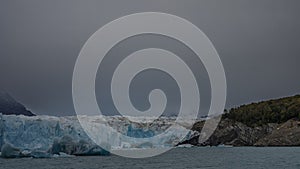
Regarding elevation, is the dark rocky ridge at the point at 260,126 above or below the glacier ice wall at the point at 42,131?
above

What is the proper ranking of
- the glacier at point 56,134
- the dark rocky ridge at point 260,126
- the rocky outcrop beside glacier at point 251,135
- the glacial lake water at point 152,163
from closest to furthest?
the glacial lake water at point 152,163 → the glacier at point 56,134 → the rocky outcrop beside glacier at point 251,135 → the dark rocky ridge at point 260,126

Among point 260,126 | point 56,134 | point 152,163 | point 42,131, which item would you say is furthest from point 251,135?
point 152,163

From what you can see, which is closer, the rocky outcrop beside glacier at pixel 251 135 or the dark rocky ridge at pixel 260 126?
the rocky outcrop beside glacier at pixel 251 135

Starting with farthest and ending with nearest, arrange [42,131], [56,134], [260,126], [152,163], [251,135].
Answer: [260,126] → [251,135] → [56,134] → [42,131] → [152,163]

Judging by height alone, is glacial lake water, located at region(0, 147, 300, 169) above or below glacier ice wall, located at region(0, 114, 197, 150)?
below

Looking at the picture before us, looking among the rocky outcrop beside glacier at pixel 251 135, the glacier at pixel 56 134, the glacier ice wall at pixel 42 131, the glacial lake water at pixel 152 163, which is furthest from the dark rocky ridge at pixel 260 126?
the glacial lake water at pixel 152 163

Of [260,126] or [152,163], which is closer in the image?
[152,163]

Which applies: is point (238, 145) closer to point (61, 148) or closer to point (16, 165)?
point (61, 148)

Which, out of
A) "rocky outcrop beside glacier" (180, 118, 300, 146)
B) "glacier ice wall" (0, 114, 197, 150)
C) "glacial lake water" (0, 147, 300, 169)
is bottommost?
"glacial lake water" (0, 147, 300, 169)

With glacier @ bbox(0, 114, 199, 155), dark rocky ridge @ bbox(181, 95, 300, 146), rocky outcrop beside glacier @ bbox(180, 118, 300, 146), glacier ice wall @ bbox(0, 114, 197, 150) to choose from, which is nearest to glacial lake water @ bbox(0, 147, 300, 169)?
glacier @ bbox(0, 114, 199, 155)

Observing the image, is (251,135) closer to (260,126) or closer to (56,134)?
(260,126)

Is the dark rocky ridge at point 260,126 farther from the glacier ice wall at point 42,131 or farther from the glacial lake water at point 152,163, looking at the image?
the glacial lake water at point 152,163

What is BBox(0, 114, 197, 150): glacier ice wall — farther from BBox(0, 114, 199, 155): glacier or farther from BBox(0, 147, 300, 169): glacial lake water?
BBox(0, 147, 300, 169): glacial lake water

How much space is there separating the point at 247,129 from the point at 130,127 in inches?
1884
